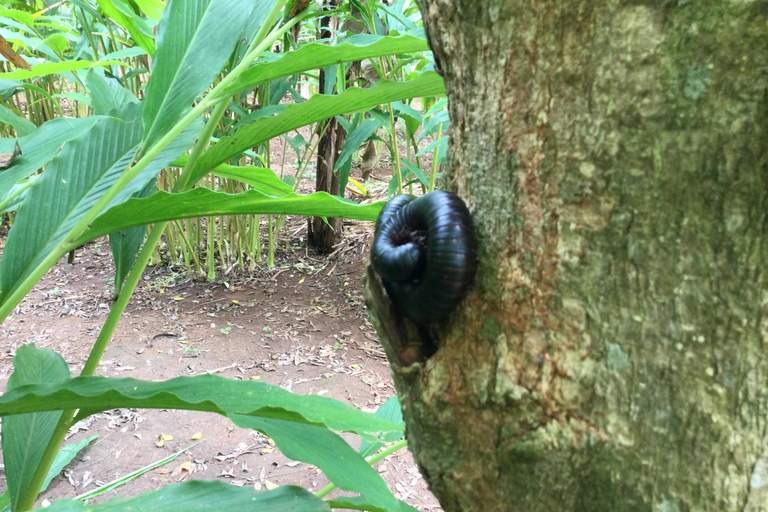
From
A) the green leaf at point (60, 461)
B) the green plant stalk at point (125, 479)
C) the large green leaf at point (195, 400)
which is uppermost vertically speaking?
→ the large green leaf at point (195, 400)

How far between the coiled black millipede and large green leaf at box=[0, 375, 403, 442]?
0.20m

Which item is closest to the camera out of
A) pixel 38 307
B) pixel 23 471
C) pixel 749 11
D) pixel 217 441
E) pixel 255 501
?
Answer: pixel 749 11

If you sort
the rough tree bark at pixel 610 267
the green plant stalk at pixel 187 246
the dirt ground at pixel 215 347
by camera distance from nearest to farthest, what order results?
the rough tree bark at pixel 610 267
the dirt ground at pixel 215 347
the green plant stalk at pixel 187 246

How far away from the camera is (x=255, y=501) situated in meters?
0.68

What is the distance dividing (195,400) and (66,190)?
0.41 metres

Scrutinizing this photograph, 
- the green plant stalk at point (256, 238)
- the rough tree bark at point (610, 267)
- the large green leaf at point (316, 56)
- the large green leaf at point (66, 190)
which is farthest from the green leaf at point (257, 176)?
the green plant stalk at point (256, 238)

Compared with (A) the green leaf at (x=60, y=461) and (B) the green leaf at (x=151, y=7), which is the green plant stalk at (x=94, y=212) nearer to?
(B) the green leaf at (x=151, y=7)

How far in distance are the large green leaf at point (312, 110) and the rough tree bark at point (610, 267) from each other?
0.22m

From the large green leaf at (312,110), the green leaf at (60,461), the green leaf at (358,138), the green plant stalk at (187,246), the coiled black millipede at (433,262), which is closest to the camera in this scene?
the coiled black millipede at (433,262)

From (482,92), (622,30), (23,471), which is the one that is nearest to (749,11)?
(622,30)

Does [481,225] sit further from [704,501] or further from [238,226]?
[238,226]

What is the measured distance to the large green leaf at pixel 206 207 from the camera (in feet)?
2.07

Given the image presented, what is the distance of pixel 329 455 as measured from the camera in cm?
67

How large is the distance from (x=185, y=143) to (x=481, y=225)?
2.09 ft
